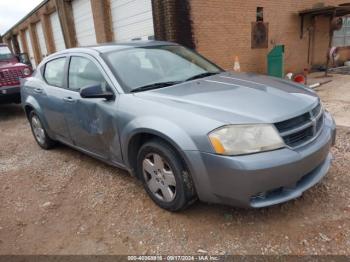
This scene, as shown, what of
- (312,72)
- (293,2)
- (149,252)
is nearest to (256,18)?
(293,2)

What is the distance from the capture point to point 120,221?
2.93m

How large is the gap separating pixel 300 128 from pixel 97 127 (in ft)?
6.88

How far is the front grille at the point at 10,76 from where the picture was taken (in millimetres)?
8227

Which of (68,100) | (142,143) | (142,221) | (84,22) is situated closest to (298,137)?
(142,143)

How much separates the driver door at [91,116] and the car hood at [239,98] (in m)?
0.48

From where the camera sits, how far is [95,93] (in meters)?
3.08

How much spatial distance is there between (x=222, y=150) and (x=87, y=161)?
2755 mm

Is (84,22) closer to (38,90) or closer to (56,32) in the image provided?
(56,32)

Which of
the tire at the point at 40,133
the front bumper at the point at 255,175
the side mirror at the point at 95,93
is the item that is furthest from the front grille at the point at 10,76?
the front bumper at the point at 255,175

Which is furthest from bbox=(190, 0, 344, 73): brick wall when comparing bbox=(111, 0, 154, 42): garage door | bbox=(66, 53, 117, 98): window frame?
bbox=(66, 53, 117, 98): window frame

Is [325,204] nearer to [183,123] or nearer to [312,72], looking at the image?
[183,123]

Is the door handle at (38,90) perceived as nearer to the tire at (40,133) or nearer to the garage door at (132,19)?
the tire at (40,133)

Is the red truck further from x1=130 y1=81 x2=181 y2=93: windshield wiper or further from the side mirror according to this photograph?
x1=130 y1=81 x2=181 y2=93: windshield wiper

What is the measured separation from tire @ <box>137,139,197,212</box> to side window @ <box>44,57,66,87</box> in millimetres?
1925
